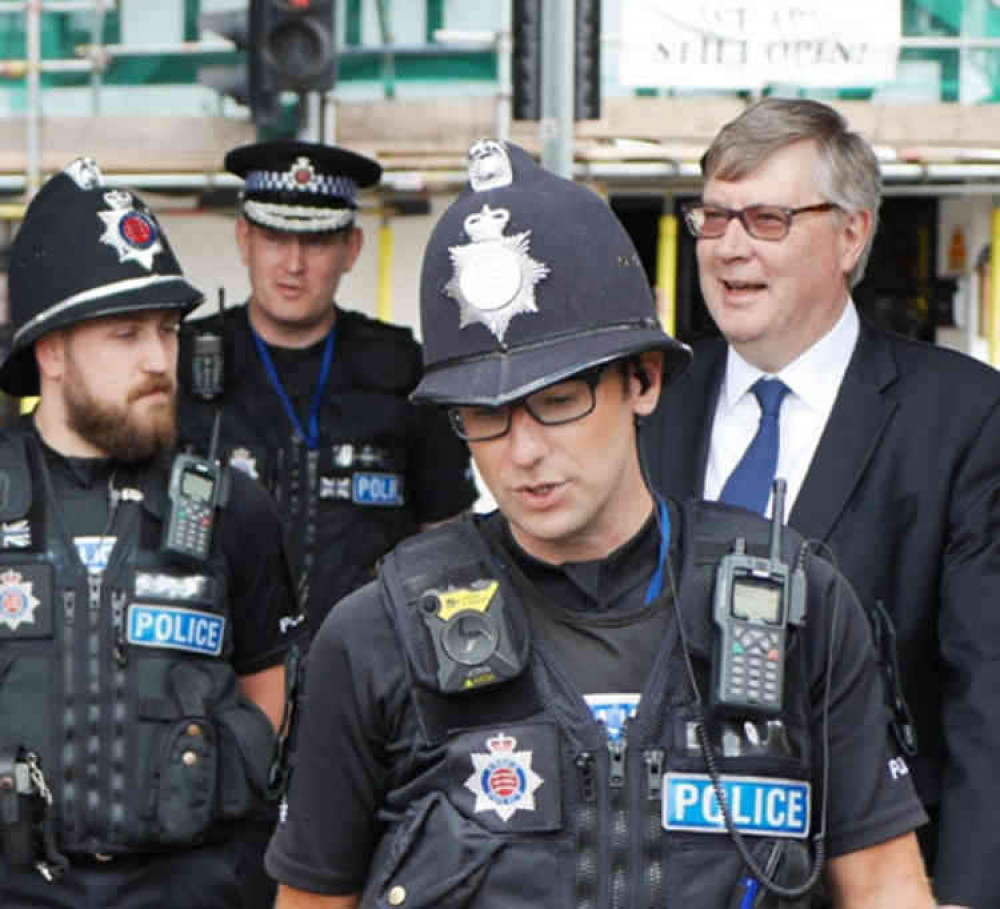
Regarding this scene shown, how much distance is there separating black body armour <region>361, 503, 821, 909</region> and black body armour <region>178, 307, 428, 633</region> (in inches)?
130

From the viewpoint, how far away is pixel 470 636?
2941 millimetres

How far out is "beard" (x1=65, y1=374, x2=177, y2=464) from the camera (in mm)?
4680

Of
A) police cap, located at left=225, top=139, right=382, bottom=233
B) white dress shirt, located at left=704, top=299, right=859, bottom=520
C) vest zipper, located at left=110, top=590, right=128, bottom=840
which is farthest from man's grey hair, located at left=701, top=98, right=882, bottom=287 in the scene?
police cap, located at left=225, top=139, right=382, bottom=233

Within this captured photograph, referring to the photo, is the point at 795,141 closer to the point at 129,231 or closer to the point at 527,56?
the point at 129,231

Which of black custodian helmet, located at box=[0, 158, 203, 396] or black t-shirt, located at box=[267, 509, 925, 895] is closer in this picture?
black t-shirt, located at box=[267, 509, 925, 895]

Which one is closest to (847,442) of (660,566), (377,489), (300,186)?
(660,566)

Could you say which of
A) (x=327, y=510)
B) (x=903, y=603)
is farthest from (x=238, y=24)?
(x=903, y=603)

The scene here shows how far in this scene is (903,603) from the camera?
404 centimetres

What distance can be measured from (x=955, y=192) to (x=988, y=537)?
27.0ft

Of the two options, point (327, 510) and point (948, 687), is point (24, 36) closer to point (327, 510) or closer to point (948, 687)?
point (327, 510)

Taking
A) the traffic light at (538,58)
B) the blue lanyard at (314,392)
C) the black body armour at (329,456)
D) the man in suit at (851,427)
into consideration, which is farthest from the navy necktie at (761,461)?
the traffic light at (538,58)

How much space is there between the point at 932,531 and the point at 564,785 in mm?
1343

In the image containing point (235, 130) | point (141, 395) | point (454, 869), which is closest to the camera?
point (454, 869)

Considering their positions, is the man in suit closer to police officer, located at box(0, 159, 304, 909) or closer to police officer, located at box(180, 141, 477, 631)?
police officer, located at box(0, 159, 304, 909)
